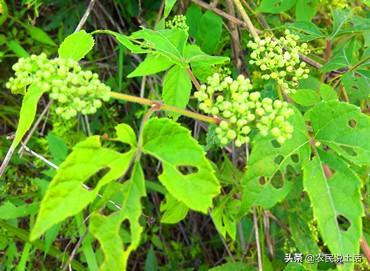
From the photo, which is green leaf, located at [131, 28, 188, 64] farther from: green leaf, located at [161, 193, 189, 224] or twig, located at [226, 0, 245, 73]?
twig, located at [226, 0, 245, 73]

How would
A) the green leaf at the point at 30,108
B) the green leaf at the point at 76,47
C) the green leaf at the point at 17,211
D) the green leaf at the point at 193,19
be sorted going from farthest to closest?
the green leaf at the point at 193,19 → the green leaf at the point at 17,211 → the green leaf at the point at 76,47 → the green leaf at the point at 30,108

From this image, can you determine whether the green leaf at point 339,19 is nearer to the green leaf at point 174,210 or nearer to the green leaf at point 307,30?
the green leaf at point 307,30

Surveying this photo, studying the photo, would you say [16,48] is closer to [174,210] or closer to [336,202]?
[174,210]

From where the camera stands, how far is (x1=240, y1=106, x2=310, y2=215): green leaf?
176 centimetres

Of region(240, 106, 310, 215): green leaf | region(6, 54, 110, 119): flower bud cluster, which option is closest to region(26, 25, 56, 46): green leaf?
region(6, 54, 110, 119): flower bud cluster

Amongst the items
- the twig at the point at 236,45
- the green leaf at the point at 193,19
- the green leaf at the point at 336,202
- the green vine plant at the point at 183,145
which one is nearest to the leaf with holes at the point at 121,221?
the green vine plant at the point at 183,145

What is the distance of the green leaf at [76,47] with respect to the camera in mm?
1835

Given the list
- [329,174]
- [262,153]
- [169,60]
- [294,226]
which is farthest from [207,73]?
[294,226]

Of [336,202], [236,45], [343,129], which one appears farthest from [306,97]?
[236,45]

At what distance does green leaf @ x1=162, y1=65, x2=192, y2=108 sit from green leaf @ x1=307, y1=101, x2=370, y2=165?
507mm

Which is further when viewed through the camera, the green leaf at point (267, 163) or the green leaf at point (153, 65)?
the green leaf at point (153, 65)

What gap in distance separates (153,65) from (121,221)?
2.41ft

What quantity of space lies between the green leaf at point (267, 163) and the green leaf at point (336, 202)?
0.26 feet

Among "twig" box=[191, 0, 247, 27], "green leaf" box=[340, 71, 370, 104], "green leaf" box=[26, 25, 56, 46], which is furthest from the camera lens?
"green leaf" box=[26, 25, 56, 46]
